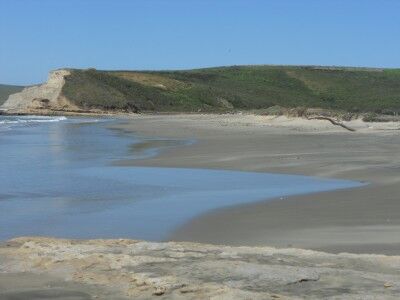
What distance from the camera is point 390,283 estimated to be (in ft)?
16.8

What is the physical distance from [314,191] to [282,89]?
96.2 metres

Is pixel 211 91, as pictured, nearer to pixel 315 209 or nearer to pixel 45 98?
pixel 45 98

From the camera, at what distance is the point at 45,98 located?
83625mm

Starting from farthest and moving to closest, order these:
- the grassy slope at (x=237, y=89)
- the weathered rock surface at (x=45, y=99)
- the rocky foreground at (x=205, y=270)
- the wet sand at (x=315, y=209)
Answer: the grassy slope at (x=237, y=89), the weathered rock surface at (x=45, y=99), the wet sand at (x=315, y=209), the rocky foreground at (x=205, y=270)

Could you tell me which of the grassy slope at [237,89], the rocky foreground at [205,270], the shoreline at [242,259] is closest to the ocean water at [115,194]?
the shoreline at [242,259]

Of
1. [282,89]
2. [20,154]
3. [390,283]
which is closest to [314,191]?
[390,283]

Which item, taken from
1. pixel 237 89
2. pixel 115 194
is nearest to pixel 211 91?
pixel 237 89

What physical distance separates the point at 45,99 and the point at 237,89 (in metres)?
31.7

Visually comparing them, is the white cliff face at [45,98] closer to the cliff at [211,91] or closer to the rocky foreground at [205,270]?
the cliff at [211,91]

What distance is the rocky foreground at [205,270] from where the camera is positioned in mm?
4965

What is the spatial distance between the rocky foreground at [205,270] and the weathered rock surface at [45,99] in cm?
7559

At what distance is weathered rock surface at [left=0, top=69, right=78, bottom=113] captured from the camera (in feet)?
268

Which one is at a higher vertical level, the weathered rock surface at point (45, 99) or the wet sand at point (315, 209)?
the weathered rock surface at point (45, 99)

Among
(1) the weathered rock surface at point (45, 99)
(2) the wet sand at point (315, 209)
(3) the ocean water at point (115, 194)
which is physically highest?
(1) the weathered rock surface at point (45, 99)
